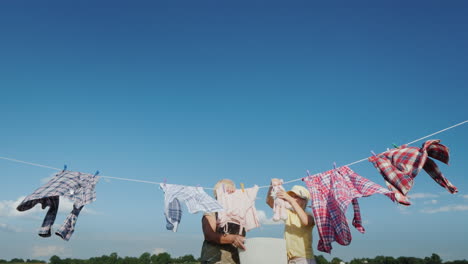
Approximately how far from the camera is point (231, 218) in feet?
18.2

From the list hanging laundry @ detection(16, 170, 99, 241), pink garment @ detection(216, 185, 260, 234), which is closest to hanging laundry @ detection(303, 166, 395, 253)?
pink garment @ detection(216, 185, 260, 234)

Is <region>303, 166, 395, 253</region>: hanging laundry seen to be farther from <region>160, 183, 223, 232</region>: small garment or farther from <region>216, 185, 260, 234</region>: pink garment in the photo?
<region>160, 183, 223, 232</region>: small garment

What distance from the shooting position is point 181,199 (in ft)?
20.5

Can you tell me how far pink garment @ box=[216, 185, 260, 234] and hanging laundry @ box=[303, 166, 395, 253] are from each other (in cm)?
107

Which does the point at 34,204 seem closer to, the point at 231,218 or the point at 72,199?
the point at 72,199

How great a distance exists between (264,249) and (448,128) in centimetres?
368

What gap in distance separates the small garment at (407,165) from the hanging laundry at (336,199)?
0.40 meters

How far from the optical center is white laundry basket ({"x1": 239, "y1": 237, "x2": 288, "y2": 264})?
4977mm

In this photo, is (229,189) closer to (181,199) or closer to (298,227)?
(181,199)

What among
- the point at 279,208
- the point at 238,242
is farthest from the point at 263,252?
the point at 279,208

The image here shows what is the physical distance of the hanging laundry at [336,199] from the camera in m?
5.59

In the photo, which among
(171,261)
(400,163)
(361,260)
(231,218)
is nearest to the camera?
(231,218)

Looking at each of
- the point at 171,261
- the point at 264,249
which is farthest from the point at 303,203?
the point at 171,261

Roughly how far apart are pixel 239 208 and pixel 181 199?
1137 mm
